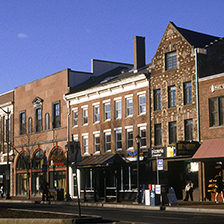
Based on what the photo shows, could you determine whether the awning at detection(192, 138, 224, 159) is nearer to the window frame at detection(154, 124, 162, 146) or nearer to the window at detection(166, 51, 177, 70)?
the window frame at detection(154, 124, 162, 146)

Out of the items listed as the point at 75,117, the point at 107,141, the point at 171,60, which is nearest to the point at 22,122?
the point at 75,117

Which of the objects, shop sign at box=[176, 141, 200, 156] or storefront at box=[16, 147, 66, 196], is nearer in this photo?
shop sign at box=[176, 141, 200, 156]

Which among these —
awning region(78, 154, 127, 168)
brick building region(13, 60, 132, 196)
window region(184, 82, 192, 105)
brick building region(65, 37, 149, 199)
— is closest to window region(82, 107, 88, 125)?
brick building region(65, 37, 149, 199)

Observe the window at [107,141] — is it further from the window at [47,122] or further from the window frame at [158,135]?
the window at [47,122]

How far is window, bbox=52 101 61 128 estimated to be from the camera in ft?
166

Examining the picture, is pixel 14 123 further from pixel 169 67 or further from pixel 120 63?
pixel 169 67

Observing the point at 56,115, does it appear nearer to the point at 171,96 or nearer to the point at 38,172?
the point at 38,172

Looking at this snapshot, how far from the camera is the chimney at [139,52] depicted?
143ft

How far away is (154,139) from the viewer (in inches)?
1508

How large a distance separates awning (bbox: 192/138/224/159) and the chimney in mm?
12632

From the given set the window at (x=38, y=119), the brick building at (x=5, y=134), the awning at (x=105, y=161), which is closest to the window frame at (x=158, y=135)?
the awning at (x=105, y=161)

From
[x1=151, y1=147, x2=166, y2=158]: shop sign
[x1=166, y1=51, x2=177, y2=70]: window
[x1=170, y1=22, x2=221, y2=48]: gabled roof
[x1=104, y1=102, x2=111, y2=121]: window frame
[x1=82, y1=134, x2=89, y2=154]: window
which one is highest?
[x1=170, y1=22, x2=221, y2=48]: gabled roof

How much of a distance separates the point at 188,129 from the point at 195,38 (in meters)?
7.41

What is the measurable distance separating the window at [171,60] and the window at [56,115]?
16.4m
